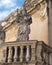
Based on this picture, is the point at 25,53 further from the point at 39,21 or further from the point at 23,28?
the point at 39,21

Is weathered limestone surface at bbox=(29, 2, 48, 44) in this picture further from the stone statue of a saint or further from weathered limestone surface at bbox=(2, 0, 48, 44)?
the stone statue of a saint

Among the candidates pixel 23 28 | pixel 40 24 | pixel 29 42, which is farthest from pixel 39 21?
pixel 29 42

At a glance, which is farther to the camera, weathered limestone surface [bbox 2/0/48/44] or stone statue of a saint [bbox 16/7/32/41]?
weathered limestone surface [bbox 2/0/48/44]

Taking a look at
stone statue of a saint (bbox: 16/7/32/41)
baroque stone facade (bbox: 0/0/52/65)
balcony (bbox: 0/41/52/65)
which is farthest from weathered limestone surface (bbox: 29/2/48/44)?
balcony (bbox: 0/41/52/65)

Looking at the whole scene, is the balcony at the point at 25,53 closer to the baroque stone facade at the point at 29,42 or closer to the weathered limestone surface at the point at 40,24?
the baroque stone facade at the point at 29,42

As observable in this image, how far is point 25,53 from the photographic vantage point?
1109cm

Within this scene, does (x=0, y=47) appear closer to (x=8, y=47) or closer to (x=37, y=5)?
(x=8, y=47)

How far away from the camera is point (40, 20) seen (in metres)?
14.2

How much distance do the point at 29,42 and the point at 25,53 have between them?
0.40 m

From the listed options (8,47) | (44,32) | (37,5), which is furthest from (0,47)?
(37,5)

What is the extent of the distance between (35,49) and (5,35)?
608cm

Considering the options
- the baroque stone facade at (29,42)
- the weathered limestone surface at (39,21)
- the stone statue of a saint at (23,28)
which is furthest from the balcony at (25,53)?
the weathered limestone surface at (39,21)

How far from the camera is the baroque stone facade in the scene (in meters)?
11.0

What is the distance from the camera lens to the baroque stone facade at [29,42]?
11.0m
